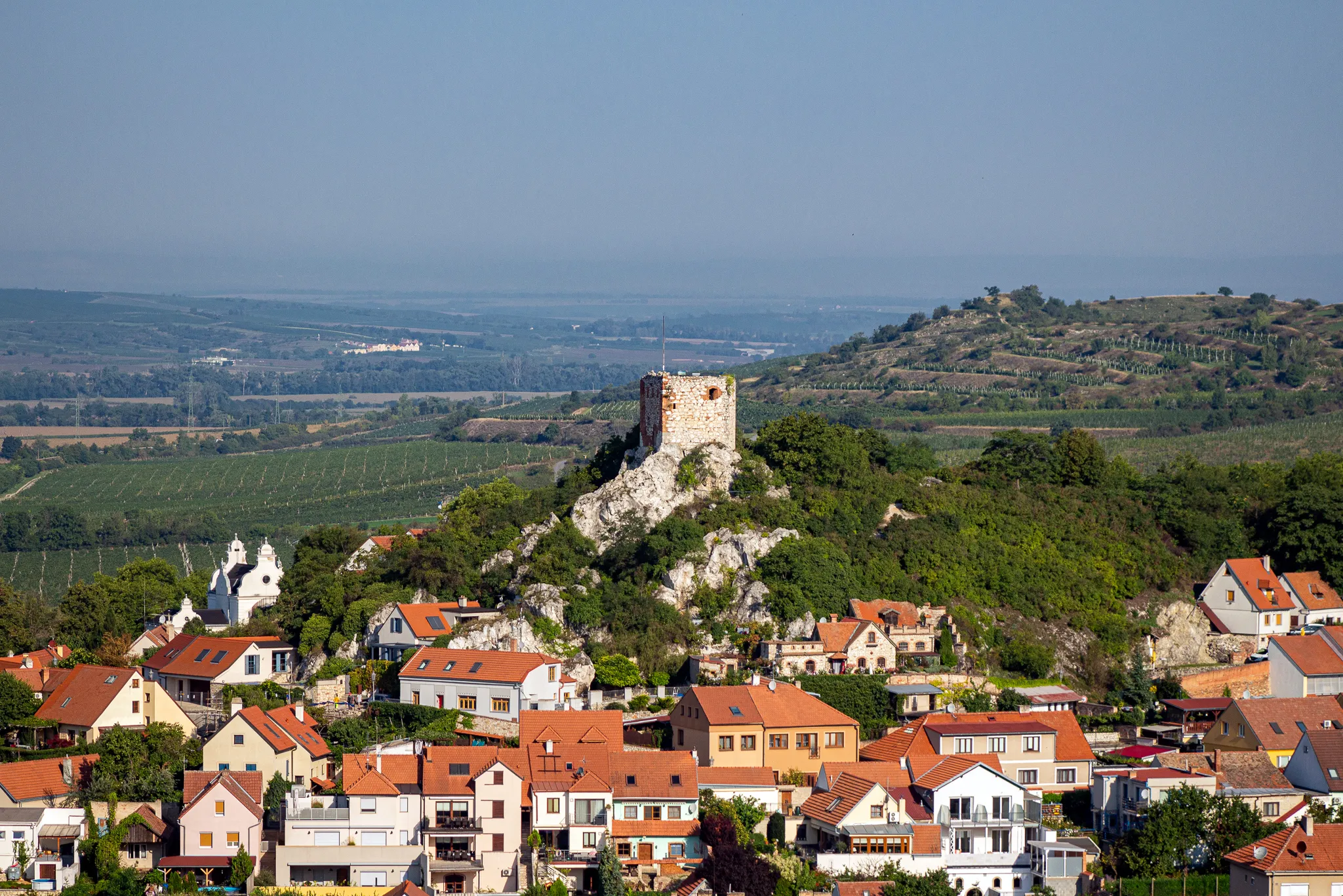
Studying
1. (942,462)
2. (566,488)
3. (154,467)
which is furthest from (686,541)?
(154,467)

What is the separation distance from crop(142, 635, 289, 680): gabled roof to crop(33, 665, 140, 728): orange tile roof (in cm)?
201

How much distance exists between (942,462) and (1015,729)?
1506 inches

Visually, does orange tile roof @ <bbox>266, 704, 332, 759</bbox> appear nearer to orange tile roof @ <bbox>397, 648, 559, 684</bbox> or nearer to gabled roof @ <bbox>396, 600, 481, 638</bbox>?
orange tile roof @ <bbox>397, 648, 559, 684</bbox>

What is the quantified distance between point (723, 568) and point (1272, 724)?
1455 centimetres

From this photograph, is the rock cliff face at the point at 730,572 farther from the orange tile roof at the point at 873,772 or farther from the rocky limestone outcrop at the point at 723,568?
the orange tile roof at the point at 873,772

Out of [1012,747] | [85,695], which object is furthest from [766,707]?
[85,695]

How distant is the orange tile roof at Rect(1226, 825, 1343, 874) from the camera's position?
37938 millimetres

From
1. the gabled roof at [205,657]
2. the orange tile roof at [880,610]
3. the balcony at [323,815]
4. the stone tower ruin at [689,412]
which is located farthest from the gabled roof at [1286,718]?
the gabled roof at [205,657]

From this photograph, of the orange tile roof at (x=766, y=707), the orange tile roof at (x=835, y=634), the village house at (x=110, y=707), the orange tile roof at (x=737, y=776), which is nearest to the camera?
the orange tile roof at (x=737, y=776)

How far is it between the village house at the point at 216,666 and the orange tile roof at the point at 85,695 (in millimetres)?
2004

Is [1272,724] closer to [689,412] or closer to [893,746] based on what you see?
[893,746]

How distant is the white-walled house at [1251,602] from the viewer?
53.3 metres

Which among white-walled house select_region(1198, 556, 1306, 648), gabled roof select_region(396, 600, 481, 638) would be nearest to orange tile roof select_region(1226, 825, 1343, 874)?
white-walled house select_region(1198, 556, 1306, 648)

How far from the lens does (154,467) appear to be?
447 feet
